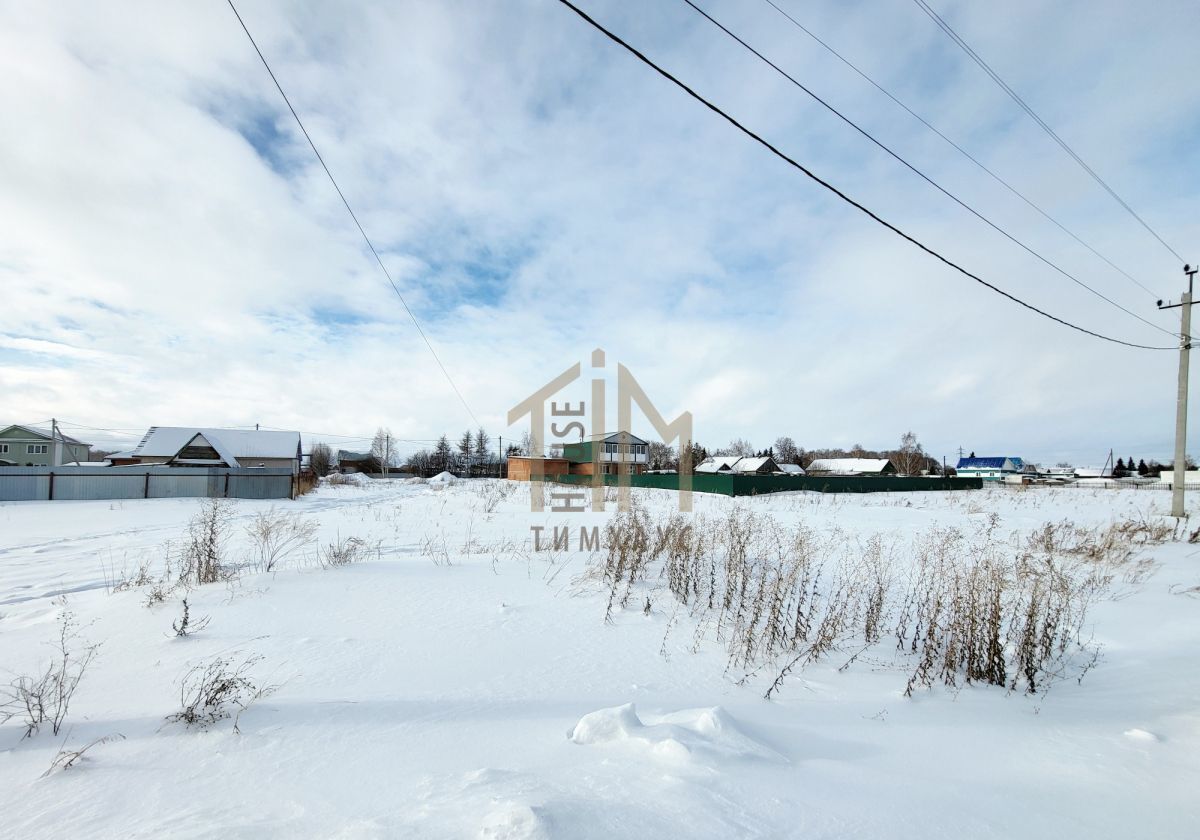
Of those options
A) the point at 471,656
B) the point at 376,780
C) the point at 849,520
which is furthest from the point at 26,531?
the point at 849,520

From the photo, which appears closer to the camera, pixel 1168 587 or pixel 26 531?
pixel 1168 587

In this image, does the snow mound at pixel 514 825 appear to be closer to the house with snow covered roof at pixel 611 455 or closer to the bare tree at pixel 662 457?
the house with snow covered roof at pixel 611 455

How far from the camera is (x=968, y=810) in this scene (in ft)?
7.58

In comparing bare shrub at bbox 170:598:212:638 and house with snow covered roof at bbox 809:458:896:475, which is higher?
bare shrub at bbox 170:598:212:638

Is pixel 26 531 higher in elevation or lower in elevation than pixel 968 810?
lower

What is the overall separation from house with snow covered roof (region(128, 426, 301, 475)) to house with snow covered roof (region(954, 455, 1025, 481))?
9815 centimetres

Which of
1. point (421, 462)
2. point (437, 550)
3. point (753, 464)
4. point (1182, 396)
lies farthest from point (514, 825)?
point (421, 462)

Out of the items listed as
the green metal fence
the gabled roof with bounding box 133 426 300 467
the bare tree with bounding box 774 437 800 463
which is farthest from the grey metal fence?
the bare tree with bounding box 774 437 800 463

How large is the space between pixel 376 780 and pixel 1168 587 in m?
10.4

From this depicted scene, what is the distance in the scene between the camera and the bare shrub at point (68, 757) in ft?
7.75

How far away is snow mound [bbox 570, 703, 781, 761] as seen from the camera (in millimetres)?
2502

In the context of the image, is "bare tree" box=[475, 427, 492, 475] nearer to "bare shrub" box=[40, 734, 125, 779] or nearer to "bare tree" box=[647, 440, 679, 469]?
"bare tree" box=[647, 440, 679, 469]

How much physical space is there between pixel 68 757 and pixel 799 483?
3073cm

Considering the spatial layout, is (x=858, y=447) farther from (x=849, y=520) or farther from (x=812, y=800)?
(x=812, y=800)
